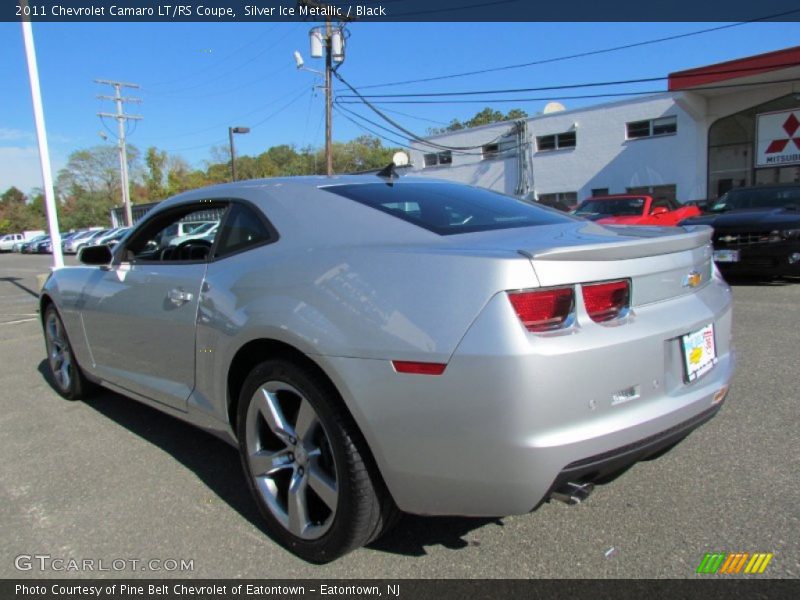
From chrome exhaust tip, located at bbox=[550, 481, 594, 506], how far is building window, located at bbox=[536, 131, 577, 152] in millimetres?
28104

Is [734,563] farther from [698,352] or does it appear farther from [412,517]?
[412,517]

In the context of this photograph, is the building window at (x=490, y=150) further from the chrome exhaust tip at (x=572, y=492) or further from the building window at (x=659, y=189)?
the chrome exhaust tip at (x=572, y=492)

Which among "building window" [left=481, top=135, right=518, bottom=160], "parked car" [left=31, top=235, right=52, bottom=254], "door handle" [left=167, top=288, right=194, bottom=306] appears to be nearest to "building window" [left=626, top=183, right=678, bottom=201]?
"building window" [left=481, top=135, right=518, bottom=160]

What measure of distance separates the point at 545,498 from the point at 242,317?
141 centimetres

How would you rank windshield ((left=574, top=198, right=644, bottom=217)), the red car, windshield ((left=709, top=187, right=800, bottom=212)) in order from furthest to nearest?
windshield ((left=574, top=198, right=644, bottom=217))
the red car
windshield ((left=709, top=187, right=800, bottom=212))

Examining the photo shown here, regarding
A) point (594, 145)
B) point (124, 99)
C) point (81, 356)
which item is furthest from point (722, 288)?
point (124, 99)

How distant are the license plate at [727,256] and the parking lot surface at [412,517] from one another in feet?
16.4

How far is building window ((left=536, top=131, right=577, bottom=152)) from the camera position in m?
28.1

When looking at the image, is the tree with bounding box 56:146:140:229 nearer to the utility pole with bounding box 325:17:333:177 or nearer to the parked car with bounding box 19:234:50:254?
the parked car with bounding box 19:234:50:254

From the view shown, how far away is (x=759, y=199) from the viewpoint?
989 cm

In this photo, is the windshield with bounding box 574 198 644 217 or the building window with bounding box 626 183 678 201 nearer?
the windshield with bounding box 574 198 644 217

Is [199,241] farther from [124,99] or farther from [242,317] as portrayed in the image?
[124,99]

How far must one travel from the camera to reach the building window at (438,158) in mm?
33691

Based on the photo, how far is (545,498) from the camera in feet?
6.27
